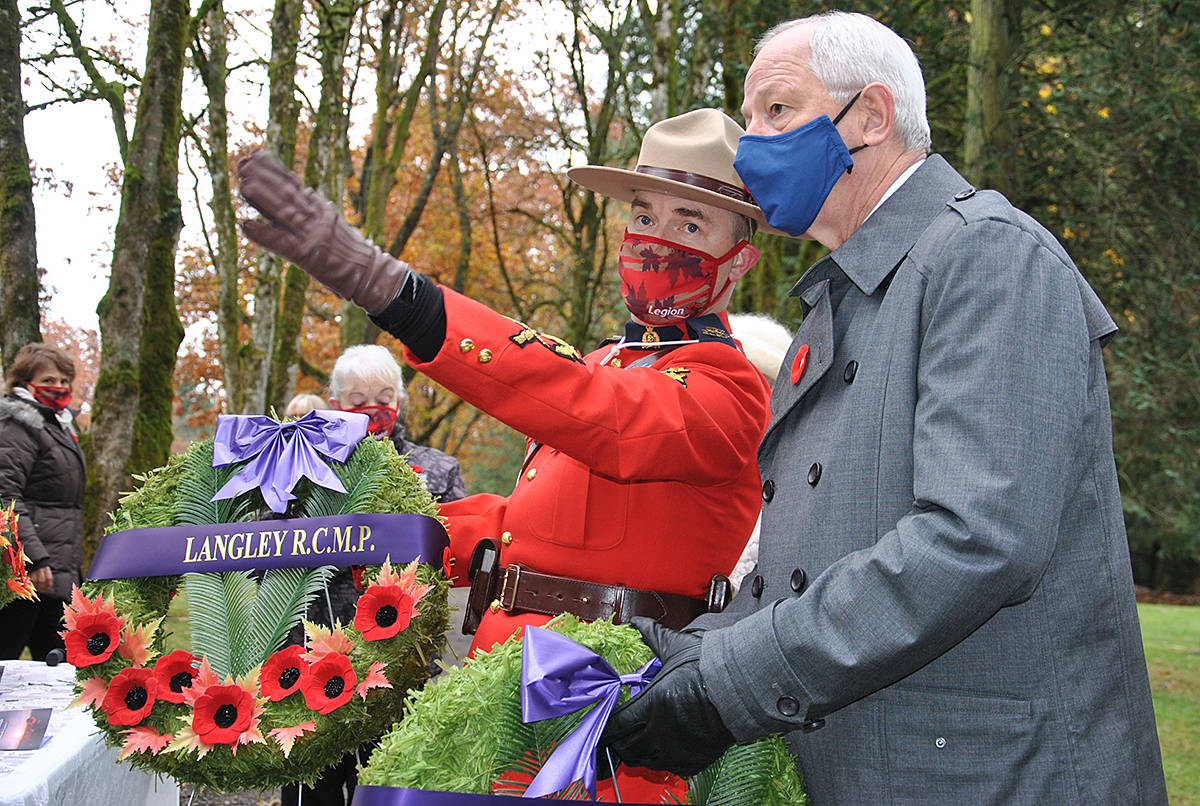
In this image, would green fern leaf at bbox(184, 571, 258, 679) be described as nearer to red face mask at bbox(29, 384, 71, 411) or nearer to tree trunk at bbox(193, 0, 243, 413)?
red face mask at bbox(29, 384, 71, 411)

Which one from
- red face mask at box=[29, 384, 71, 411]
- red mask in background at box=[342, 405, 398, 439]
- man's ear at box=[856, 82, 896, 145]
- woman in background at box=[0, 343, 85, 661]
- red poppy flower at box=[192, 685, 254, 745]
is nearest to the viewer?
man's ear at box=[856, 82, 896, 145]

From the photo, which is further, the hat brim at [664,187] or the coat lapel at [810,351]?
the hat brim at [664,187]

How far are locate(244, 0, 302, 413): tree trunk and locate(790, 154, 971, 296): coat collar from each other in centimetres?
1011

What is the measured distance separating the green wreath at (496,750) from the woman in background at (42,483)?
194 inches

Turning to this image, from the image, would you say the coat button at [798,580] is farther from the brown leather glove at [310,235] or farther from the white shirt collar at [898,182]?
the brown leather glove at [310,235]

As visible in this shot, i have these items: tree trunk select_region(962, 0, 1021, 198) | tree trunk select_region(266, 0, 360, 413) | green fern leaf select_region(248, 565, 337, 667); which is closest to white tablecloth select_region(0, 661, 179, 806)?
green fern leaf select_region(248, 565, 337, 667)

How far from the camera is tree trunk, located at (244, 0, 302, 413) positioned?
11.6 meters

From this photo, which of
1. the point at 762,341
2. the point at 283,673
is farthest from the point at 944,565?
the point at 762,341

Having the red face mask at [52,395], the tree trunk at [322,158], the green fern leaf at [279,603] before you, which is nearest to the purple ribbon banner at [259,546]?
the green fern leaf at [279,603]

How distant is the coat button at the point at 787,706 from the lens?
5.38 feet

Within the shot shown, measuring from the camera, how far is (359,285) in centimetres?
205

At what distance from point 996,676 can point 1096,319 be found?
2.11ft

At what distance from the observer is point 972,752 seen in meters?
1.66


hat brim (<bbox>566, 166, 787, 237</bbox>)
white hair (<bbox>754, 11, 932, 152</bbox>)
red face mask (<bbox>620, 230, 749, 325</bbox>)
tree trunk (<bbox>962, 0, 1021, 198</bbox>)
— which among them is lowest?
red face mask (<bbox>620, 230, 749, 325</bbox>)
